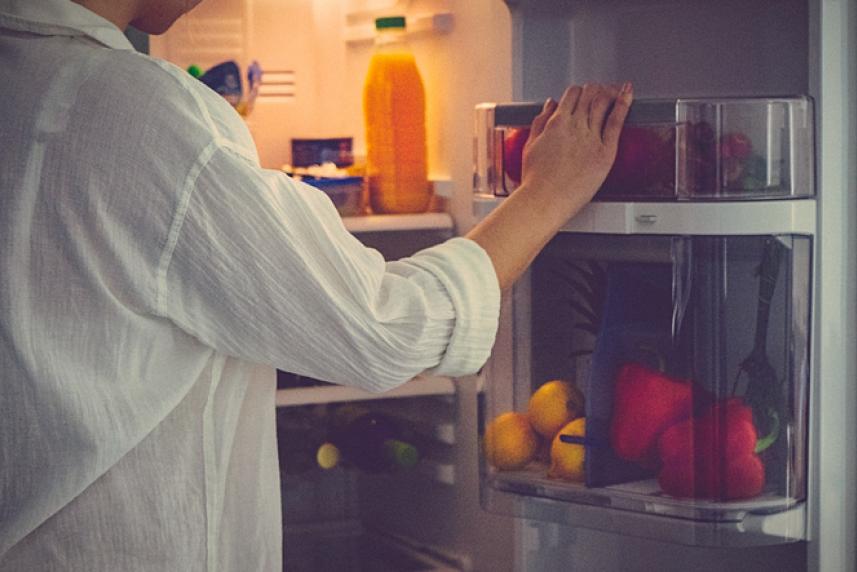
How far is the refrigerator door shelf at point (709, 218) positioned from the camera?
1.17 meters

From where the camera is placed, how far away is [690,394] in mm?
1226

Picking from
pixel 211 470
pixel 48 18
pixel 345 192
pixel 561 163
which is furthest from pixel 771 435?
pixel 345 192

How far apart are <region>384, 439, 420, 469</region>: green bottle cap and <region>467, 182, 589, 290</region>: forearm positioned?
2.87ft

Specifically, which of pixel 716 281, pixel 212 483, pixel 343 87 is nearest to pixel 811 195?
pixel 716 281

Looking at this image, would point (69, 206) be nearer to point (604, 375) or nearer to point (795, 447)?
point (604, 375)

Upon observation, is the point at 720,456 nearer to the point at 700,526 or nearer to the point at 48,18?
the point at 700,526

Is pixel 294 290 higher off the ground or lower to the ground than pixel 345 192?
lower

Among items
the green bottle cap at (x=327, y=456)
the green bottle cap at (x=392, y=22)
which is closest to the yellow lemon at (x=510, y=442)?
the green bottle cap at (x=327, y=456)

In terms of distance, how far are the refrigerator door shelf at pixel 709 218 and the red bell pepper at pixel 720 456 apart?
0.18 m

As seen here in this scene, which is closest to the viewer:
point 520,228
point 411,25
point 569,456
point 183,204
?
point 183,204

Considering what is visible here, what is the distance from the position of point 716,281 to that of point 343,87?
1143mm

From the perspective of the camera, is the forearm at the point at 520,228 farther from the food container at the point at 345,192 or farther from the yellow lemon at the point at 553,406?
the food container at the point at 345,192

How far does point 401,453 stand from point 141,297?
1.14 m

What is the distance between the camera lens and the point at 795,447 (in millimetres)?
1230
